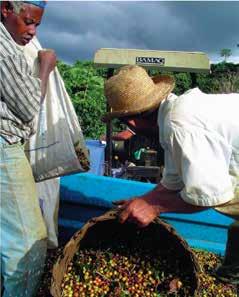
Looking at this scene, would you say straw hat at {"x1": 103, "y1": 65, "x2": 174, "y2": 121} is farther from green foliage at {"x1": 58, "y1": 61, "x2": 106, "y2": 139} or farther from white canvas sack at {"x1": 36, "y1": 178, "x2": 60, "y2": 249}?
green foliage at {"x1": 58, "y1": 61, "x2": 106, "y2": 139}

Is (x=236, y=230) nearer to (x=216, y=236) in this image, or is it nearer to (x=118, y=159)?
(x=216, y=236)

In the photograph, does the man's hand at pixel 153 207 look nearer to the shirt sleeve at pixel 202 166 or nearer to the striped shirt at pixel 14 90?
the shirt sleeve at pixel 202 166

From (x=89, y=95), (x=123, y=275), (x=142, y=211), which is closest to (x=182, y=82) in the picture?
(x=89, y=95)

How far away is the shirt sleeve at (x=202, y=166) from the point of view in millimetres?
2244

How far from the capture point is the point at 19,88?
239 centimetres

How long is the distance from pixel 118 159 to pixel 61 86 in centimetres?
427

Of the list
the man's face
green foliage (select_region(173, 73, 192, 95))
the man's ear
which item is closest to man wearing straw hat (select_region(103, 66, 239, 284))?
the man's face

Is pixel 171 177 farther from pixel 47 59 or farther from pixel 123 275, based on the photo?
pixel 47 59

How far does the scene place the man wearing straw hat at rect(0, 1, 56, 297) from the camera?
2393mm

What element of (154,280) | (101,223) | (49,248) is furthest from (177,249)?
(49,248)

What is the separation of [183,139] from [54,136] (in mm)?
992

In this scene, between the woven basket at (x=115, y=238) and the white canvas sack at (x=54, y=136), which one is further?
the white canvas sack at (x=54, y=136)

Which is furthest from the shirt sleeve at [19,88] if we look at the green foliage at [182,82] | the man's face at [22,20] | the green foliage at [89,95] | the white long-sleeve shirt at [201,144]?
the green foliage at [182,82]

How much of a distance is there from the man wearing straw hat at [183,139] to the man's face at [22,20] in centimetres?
50
